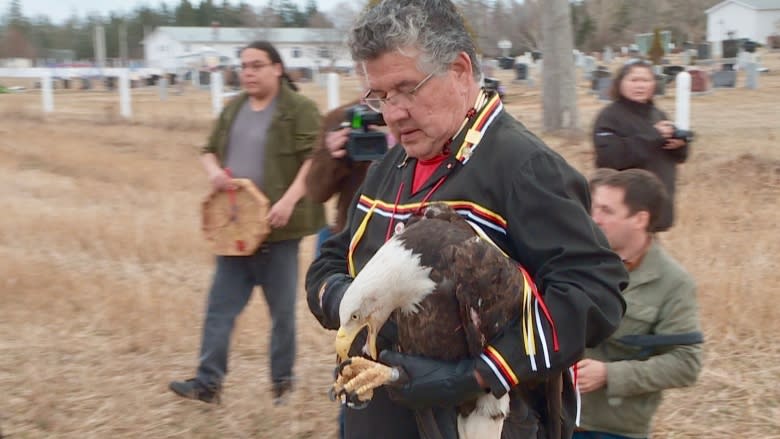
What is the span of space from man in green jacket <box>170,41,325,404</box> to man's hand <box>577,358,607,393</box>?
7.24 feet

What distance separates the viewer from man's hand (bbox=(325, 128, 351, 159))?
4.18 meters

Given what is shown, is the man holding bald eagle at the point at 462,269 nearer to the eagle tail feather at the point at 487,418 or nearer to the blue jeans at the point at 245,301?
the eagle tail feather at the point at 487,418

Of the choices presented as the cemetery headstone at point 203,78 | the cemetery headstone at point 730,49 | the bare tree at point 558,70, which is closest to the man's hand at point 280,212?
the bare tree at point 558,70

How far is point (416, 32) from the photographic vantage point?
2.03m

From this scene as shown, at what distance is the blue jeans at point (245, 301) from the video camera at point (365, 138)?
112cm

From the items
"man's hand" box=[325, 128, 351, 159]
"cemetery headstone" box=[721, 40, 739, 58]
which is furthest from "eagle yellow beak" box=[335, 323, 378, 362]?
"cemetery headstone" box=[721, 40, 739, 58]

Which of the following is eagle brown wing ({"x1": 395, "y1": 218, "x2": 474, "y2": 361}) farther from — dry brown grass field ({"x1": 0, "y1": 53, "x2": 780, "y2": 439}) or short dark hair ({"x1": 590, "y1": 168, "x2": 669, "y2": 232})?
dry brown grass field ({"x1": 0, "y1": 53, "x2": 780, "y2": 439})

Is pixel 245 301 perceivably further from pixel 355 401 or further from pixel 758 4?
pixel 758 4

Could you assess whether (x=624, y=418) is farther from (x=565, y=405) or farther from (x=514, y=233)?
(x=514, y=233)

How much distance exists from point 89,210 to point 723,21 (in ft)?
204

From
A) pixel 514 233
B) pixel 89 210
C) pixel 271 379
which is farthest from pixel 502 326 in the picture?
pixel 89 210

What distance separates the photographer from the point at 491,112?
2.14 m

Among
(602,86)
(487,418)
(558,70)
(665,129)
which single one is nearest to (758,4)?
(602,86)

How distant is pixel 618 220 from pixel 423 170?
1.22 meters
